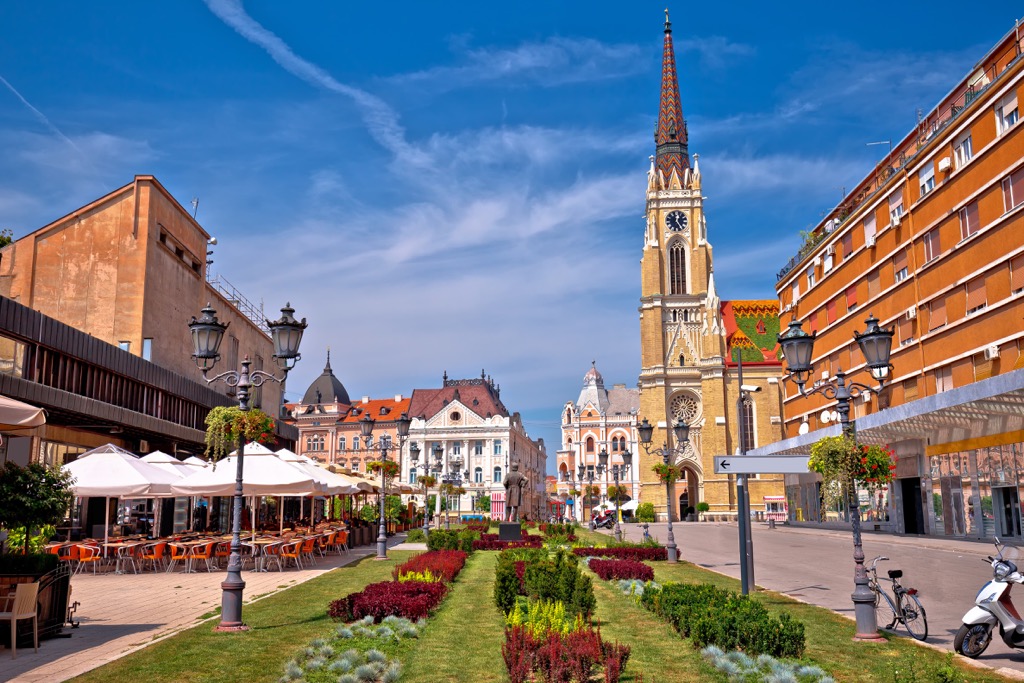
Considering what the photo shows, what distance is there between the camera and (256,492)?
64.4ft

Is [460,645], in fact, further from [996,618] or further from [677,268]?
[677,268]

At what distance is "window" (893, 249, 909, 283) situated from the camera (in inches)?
1604

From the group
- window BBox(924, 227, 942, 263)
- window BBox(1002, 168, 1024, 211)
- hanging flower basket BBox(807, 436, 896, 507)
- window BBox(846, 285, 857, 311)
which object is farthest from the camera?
window BBox(846, 285, 857, 311)

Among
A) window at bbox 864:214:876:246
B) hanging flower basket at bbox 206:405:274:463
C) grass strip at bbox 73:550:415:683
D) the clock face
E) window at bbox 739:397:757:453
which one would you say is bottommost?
grass strip at bbox 73:550:415:683

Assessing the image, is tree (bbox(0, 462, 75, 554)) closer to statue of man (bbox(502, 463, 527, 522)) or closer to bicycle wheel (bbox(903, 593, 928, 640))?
bicycle wheel (bbox(903, 593, 928, 640))

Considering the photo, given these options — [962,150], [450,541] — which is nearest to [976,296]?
[962,150]

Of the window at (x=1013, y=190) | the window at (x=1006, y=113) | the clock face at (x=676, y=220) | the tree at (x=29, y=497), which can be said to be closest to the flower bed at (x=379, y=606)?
the tree at (x=29, y=497)

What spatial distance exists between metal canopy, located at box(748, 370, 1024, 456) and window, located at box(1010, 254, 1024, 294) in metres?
4.69

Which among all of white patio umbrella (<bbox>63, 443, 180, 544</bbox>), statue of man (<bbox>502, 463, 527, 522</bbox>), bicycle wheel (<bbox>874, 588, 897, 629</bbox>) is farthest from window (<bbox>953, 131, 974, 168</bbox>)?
white patio umbrella (<bbox>63, 443, 180, 544</bbox>)

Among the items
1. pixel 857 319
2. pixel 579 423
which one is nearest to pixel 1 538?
pixel 857 319

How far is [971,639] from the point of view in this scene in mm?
9070

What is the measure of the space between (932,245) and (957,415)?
9225mm

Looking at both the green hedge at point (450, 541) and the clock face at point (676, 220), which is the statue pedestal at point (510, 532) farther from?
the clock face at point (676, 220)

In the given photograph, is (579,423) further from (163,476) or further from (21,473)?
(21,473)
